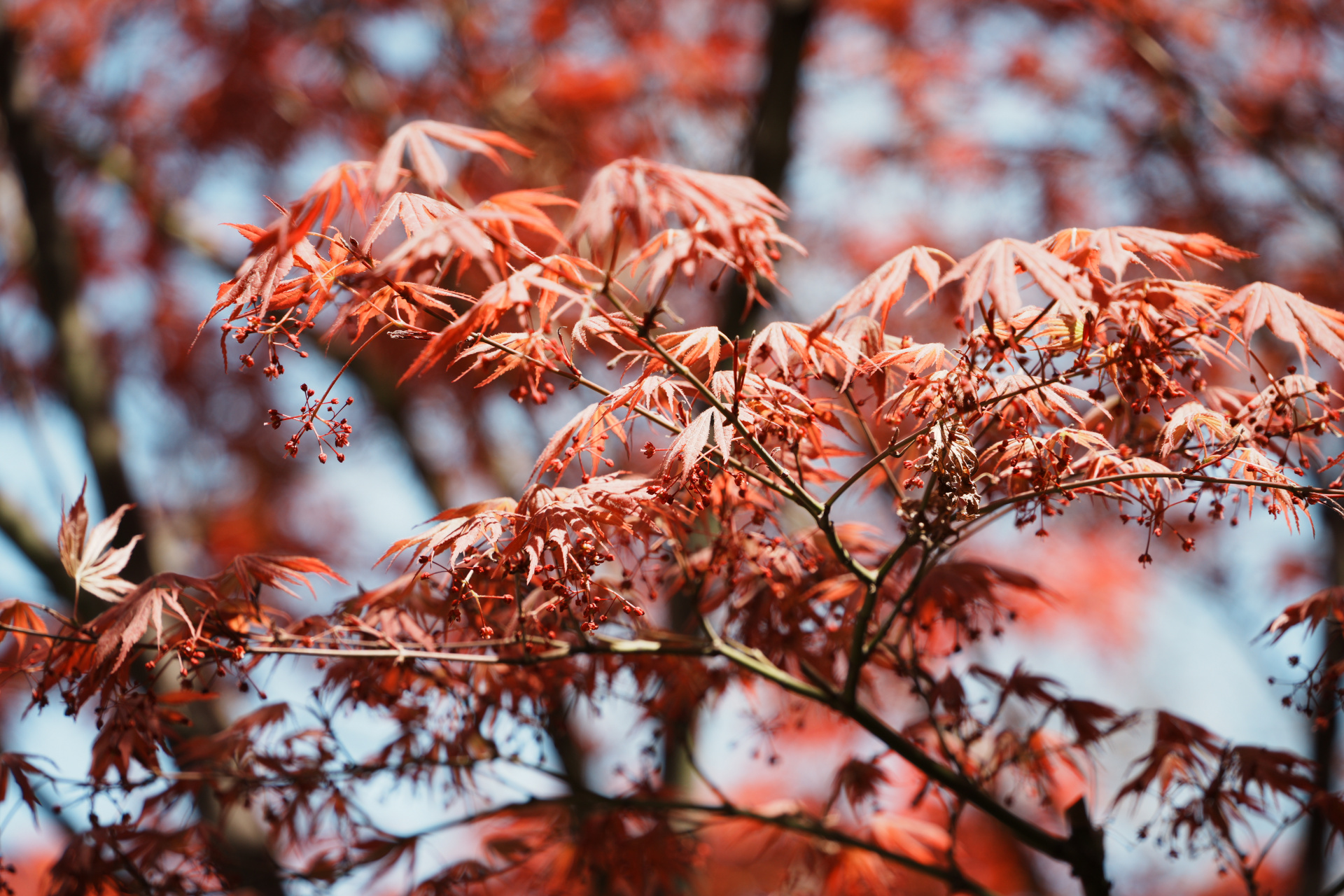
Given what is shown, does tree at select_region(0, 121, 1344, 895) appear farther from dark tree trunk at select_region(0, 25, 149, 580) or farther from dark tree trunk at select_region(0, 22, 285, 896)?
dark tree trunk at select_region(0, 25, 149, 580)

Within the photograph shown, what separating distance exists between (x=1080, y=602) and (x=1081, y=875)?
256 inches

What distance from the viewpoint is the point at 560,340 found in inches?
61.8

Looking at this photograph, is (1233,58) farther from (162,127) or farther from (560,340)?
(162,127)

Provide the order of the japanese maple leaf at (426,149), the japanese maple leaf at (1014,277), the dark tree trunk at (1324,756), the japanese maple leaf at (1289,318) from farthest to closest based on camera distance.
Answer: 1. the dark tree trunk at (1324,756)
2. the japanese maple leaf at (1289,318)
3. the japanese maple leaf at (1014,277)
4. the japanese maple leaf at (426,149)

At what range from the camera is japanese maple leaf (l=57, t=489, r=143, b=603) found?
6.04ft

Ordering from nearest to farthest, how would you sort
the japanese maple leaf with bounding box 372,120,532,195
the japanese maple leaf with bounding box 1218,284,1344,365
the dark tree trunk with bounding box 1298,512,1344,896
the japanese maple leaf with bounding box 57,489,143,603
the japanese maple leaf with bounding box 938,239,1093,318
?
the japanese maple leaf with bounding box 372,120,532,195
the japanese maple leaf with bounding box 938,239,1093,318
the japanese maple leaf with bounding box 1218,284,1344,365
the japanese maple leaf with bounding box 57,489,143,603
the dark tree trunk with bounding box 1298,512,1344,896

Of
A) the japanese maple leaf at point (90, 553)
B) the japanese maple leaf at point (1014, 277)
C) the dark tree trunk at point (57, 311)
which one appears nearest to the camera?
the japanese maple leaf at point (1014, 277)

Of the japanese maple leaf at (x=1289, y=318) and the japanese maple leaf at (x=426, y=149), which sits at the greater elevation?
the japanese maple leaf at (x=426, y=149)

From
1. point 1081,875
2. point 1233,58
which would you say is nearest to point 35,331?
point 1081,875

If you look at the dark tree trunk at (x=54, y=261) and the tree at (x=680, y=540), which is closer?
the tree at (x=680, y=540)

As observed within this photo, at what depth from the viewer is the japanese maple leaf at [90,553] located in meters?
1.84

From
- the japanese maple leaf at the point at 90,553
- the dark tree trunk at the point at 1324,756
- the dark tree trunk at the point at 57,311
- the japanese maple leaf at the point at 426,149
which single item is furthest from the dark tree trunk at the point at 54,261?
the dark tree trunk at the point at 1324,756

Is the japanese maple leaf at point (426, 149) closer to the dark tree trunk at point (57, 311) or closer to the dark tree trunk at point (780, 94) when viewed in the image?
the dark tree trunk at point (780, 94)

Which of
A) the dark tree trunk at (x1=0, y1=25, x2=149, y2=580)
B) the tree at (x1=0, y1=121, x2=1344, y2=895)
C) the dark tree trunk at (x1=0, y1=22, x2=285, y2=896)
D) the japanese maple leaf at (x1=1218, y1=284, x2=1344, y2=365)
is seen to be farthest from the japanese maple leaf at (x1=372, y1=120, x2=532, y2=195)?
the dark tree trunk at (x1=0, y1=25, x2=149, y2=580)
